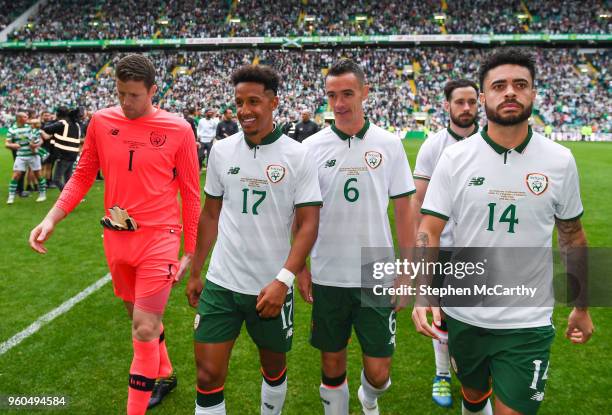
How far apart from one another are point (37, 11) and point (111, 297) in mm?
62362

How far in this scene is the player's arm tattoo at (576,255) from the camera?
2.57 meters

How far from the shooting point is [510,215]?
2508 millimetres

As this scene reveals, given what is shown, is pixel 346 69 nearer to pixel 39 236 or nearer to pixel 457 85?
pixel 457 85

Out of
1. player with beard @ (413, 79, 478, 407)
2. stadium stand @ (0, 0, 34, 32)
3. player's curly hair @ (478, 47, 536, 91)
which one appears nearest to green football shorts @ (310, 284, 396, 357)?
player with beard @ (413, 79, 478, 407)

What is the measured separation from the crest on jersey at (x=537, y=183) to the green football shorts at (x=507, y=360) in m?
0.70

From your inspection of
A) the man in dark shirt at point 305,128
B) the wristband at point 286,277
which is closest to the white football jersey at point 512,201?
the wristband at point 286,277

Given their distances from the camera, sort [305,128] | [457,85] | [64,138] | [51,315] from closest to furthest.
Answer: [457,85] → [51,315] → [64,138] → [305,128]

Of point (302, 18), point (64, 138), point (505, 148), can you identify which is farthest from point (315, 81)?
point (505, 148)

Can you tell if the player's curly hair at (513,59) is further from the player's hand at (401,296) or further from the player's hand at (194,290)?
the player's hand at (194,290)

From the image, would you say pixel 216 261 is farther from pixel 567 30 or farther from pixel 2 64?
pixel 2 64

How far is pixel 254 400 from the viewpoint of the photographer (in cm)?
393

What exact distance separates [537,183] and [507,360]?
0.90m

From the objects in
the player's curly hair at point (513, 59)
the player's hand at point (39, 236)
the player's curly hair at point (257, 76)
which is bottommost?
the player's hand at point (39, 236)

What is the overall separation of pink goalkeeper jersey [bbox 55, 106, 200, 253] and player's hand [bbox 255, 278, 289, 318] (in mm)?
974
